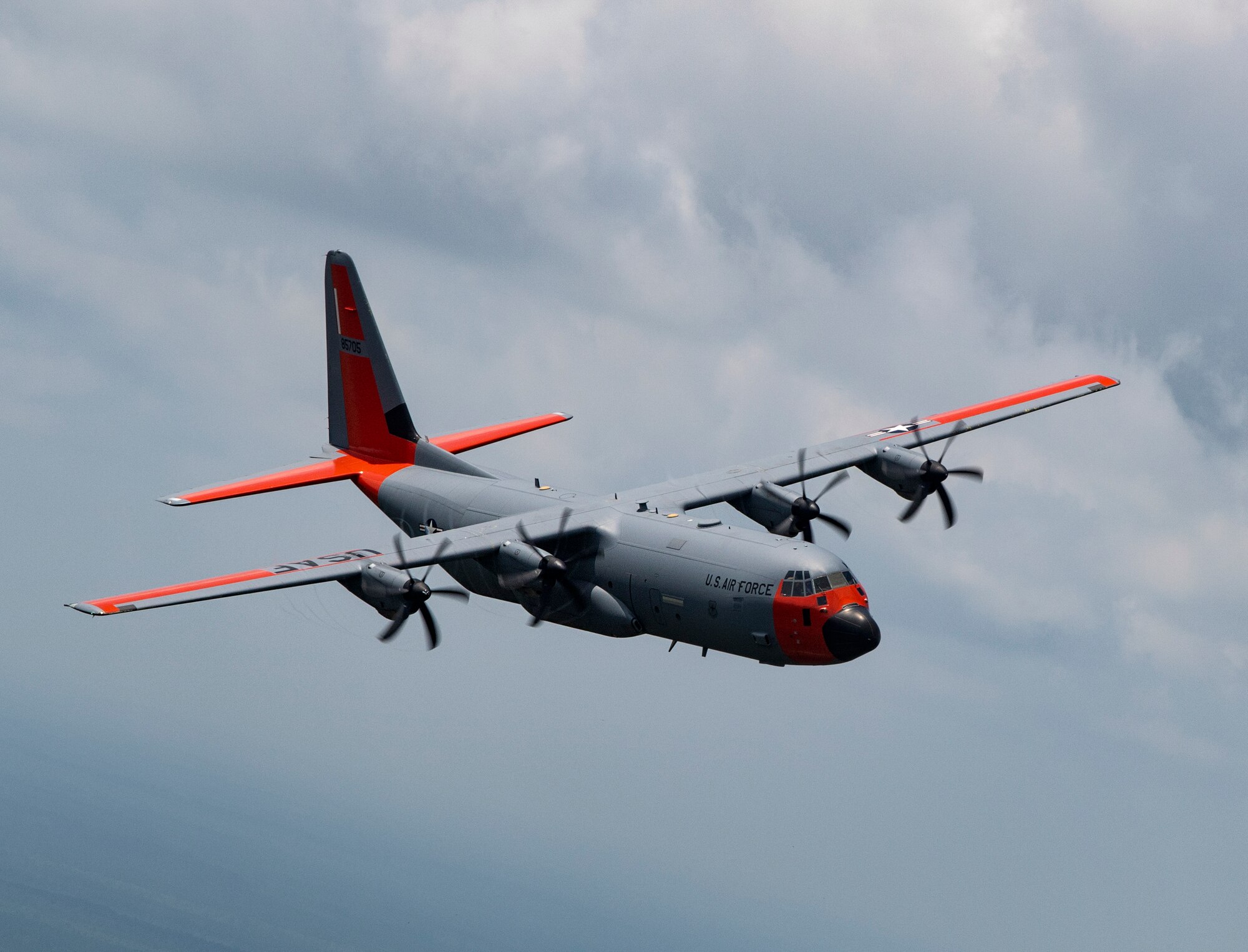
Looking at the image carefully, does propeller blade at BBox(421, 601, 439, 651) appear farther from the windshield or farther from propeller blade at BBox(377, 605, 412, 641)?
the windshield

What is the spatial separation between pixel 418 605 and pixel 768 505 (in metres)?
13.6

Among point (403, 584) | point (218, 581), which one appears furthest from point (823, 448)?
point (218, 581)

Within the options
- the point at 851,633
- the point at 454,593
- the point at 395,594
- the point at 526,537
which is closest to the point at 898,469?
the point at 851,633

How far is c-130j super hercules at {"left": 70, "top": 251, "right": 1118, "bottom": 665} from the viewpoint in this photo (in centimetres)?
3544

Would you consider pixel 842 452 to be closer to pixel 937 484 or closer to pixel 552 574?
pixel 937 484

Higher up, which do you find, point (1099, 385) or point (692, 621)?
point (1099, 385)

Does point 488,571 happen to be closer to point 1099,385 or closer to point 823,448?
point 823,448

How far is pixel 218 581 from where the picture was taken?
36.8 m

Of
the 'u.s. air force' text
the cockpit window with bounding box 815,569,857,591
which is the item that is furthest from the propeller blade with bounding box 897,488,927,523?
the 'u.s. air force' text

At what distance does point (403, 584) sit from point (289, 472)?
15.1 metres

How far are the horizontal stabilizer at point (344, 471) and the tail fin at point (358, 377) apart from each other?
68 cm

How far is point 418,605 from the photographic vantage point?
119ft

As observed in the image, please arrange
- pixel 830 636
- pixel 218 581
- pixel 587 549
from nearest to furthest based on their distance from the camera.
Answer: pixel 830 636 → pixel 218 581 → pixel 587 549

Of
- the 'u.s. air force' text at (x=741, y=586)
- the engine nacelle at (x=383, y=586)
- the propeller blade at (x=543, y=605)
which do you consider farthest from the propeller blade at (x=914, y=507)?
the engine nacelle at (x=383, y=586)
